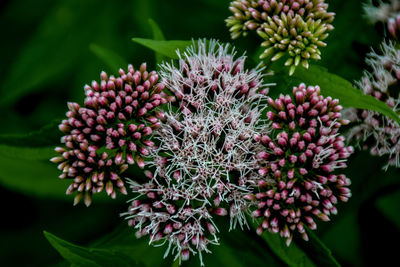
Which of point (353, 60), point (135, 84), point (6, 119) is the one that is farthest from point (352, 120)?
point (6, 119)

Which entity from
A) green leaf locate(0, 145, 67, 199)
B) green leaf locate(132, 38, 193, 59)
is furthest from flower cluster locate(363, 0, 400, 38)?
green leaf locate(0, 145, 67, 199)

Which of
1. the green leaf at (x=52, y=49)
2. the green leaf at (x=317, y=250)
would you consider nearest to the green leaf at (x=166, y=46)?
the green leaf at (x=317, y=250)

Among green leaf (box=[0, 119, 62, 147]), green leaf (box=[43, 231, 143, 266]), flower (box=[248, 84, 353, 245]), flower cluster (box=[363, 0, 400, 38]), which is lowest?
green leaf (box=[43, 231, 143, 266])

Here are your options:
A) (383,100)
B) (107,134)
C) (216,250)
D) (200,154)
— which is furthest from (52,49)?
(383,100)

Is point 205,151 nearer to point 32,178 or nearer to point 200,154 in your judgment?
point 200,154

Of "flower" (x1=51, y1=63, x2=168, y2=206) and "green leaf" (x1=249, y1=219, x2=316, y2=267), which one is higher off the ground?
Answer: "flower" (x1=51, y1=63, x2=168, y2=206)

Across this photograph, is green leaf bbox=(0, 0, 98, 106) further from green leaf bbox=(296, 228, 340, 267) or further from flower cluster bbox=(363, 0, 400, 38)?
green leaf bbox=(296, 228, 340, 267)

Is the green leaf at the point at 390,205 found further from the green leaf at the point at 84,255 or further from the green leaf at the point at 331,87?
the green leaf at the point at 84,255
